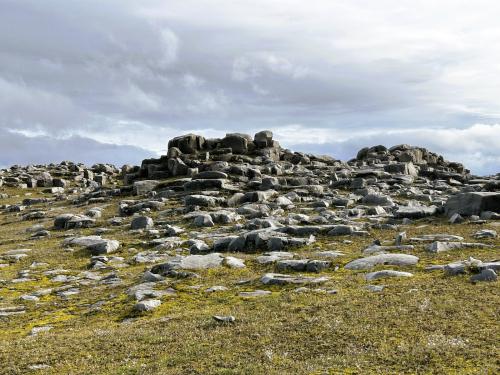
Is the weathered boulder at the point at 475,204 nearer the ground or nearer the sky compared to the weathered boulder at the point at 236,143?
nearer the ground

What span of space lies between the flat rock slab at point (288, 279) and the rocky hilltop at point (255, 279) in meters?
0.06

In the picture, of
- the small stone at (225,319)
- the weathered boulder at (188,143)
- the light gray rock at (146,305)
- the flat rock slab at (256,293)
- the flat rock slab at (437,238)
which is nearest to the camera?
the small stone at (225,319)

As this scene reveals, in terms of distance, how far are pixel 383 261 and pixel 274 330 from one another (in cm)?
904

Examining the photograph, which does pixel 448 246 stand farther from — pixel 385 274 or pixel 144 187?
pixel 144 187

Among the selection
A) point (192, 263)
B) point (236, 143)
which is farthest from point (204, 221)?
point (236, 143)

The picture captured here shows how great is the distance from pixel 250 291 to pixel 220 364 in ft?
23.7

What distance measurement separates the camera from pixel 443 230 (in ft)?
94.7

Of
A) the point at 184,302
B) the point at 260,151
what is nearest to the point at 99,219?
the point at 184,302

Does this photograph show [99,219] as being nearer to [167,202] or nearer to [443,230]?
[167,202]

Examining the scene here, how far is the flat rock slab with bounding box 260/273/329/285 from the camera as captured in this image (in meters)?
19.5

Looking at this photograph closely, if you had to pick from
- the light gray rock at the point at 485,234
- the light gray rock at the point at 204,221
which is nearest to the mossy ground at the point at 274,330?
the light gray rock at the point at 485,234

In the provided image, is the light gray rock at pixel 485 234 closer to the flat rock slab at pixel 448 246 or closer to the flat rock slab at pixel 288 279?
the flat rock slab at pixel 448 246

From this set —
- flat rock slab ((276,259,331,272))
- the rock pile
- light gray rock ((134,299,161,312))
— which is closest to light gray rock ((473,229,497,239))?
the rock pile

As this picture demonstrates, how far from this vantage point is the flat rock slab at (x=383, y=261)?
21.1 meters
